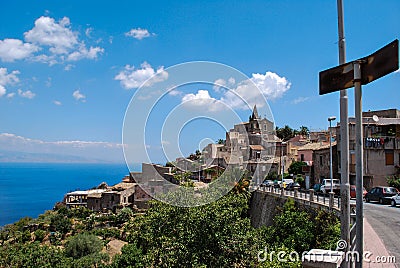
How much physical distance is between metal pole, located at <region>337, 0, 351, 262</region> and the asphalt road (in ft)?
13.9

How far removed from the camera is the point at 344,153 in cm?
427

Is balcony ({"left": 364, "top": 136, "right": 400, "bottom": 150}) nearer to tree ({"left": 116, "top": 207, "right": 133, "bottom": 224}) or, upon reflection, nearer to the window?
the window

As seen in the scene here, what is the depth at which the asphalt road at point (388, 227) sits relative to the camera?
8.82 m

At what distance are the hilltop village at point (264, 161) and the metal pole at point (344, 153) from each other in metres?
Answer: 16.4

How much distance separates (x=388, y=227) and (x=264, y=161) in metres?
37.9

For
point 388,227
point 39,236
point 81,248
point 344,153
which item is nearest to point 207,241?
point 388,227

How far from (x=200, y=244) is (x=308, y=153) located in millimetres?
34940

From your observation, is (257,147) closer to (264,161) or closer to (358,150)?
(264,161)

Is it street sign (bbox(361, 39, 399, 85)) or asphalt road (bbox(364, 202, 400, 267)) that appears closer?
street sign (bbox(361, 39, 399, 85))

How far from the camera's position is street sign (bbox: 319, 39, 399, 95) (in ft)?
10.2

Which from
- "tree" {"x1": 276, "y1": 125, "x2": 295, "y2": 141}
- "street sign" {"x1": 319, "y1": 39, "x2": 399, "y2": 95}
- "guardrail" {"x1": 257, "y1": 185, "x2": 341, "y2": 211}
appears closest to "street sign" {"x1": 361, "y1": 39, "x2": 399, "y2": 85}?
"street sign" {"x1": 319, "y1": 39, "x2": 399, "y2": 95}

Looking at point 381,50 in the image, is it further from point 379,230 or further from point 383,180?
point 383,180

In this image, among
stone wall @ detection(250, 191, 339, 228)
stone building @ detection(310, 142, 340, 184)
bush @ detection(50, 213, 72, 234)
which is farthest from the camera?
bush @ detection(50, 213, 72, 234)

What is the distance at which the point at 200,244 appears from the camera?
1123cm
